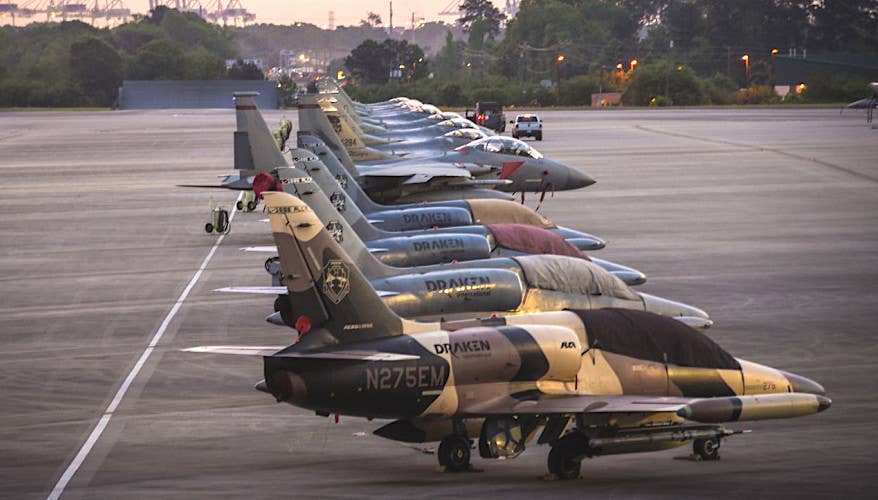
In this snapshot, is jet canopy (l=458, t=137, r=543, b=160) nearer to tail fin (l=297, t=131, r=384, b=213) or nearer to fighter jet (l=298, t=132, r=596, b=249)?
tail fin (l=297, t=131, r=384, b=213)

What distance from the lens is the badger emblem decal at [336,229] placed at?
28.3m

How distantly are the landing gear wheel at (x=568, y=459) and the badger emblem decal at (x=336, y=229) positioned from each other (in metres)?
8.97

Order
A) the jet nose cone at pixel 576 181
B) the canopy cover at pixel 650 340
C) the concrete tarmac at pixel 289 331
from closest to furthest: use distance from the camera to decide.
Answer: the concrete tarmac at pixel 289 331, the canopy cover at pixel 650 340, the jet nose cone at pixel 576 181

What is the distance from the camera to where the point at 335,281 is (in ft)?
70.2

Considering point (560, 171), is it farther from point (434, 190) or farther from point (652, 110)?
point (652, 110)

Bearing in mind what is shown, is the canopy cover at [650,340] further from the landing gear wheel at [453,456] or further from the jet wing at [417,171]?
the jet wing at [417,171]

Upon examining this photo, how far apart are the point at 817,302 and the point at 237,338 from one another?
15.6m

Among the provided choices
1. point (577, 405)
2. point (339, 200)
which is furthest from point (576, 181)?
point (577, 405)

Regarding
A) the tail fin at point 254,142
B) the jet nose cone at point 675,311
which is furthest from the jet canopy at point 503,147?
the jet nose cone at point 675,311

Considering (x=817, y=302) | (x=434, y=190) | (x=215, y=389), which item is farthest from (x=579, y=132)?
(x=215, y=389)

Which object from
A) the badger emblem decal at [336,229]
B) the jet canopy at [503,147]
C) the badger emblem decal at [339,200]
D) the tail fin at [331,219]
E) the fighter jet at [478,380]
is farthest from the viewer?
the jet canopy at [503,147]

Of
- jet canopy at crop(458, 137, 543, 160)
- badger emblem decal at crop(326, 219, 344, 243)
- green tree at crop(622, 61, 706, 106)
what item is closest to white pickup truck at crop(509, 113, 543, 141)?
jet canopy at crop(458, 137, 543, 160)

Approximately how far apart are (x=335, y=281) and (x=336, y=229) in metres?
7.05

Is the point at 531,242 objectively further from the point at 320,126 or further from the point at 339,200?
the point at 320,126
